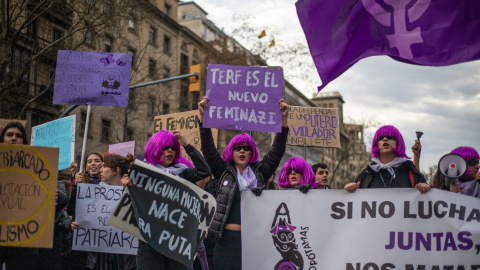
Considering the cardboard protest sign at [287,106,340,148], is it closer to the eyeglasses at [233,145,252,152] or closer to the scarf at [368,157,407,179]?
the eyeglasses at [233,145,252,152]

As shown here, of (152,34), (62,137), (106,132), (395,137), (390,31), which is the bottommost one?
Result: (395,137)

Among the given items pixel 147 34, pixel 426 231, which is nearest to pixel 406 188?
pixel 426 231

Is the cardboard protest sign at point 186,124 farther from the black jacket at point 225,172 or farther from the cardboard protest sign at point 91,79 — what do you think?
the black jacket at point 225,172

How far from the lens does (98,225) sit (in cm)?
661

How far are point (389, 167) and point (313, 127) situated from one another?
5.89 m

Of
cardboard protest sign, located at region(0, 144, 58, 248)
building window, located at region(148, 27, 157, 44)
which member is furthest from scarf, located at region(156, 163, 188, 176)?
building window, located at region(148, 27, 157, 44)

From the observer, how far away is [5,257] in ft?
16.2

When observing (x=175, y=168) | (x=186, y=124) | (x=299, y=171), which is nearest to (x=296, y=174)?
(x=299, y=171)

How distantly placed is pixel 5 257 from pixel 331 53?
10.1ft

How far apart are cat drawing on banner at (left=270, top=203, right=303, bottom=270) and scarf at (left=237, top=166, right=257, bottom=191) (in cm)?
37

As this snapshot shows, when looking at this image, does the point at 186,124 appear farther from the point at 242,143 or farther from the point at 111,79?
the point at 242,143

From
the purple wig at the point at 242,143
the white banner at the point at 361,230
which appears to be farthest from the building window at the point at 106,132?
the white banner at the point at 361,230

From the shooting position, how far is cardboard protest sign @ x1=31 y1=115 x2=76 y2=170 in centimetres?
803

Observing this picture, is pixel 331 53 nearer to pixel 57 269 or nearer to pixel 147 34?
pixel 57 269
